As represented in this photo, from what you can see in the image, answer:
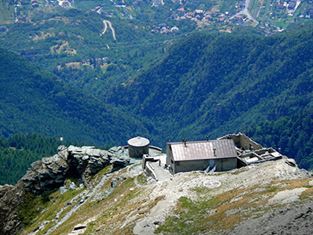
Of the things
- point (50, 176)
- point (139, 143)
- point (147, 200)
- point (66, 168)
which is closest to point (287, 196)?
point (147, 200)

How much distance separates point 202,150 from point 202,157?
66.1 inches

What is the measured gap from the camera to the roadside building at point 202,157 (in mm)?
134500

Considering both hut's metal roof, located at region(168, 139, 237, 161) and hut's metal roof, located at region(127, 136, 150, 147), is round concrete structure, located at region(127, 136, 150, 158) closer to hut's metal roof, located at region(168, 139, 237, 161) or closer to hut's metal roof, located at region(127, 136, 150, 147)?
hut's metal roof, located at region(127, 136, 150, 147)

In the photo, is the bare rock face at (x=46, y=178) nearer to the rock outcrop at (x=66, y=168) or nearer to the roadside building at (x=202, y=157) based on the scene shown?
the rock outcrop at (x=66, y=168)

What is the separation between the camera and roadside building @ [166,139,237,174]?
134m

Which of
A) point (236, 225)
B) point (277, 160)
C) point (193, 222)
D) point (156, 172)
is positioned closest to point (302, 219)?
point (236, 225)

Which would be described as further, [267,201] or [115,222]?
[115,222]

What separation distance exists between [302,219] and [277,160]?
4736cm

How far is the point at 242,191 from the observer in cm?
11125

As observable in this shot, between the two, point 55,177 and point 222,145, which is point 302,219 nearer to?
point 222,145

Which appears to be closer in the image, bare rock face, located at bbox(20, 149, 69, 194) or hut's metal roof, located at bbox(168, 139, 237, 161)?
hut's metal roof, located at bbox(168, 139, 237, 161)

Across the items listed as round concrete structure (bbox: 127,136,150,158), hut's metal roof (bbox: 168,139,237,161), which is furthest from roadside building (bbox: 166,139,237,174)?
round concrete structure (bbox: 127,136,150,158)

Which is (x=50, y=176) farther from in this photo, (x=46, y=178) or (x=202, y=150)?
(x=202, y=150)

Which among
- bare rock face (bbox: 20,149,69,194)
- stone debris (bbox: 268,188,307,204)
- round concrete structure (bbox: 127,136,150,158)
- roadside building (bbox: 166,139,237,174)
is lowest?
bare rock face (bbox: 20,149,69,194)
